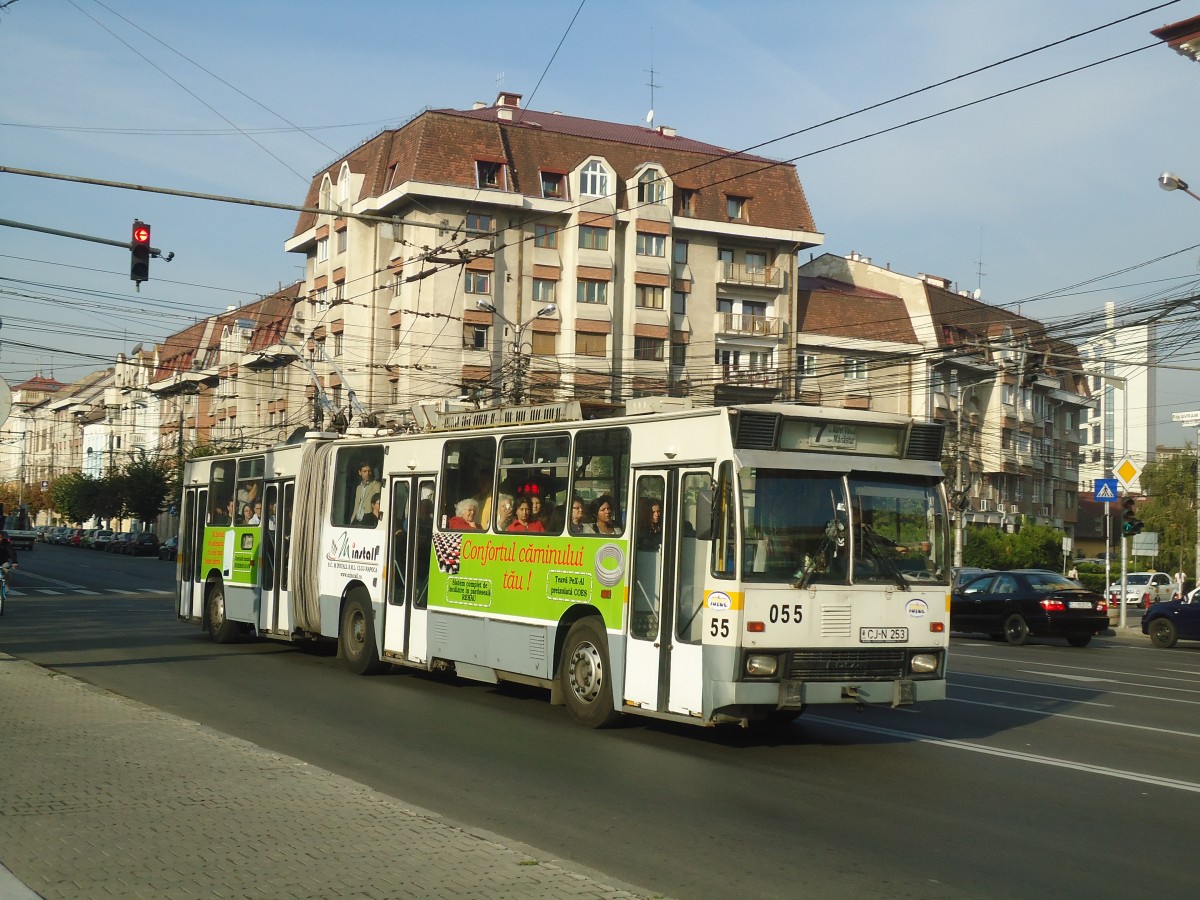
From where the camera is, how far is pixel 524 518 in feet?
44.4

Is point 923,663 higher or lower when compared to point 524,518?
lower

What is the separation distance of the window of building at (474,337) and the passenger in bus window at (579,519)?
1734 inches

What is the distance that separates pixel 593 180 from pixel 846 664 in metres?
51.4

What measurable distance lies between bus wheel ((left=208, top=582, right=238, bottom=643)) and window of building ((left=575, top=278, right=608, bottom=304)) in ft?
130

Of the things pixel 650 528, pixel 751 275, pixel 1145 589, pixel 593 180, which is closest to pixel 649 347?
pixel 751 275

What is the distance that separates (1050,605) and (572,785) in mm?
20848

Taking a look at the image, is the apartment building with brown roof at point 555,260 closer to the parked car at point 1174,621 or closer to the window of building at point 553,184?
the window of building at point 553,184

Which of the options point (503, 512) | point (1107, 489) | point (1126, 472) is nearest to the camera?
point (503, 512)

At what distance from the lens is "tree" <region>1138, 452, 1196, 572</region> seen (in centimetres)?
6794

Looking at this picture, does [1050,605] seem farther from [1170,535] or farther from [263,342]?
[263,342]

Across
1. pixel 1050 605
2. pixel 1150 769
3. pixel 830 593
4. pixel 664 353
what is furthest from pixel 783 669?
pixel 664 353

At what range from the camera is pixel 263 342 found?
233 feet

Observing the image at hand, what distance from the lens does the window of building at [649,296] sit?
2400 inches

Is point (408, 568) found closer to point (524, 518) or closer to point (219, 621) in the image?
point (524, 518)
